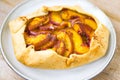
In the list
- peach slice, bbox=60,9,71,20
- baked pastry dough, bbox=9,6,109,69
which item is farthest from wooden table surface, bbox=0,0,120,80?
peach slice, bbox=60,9,71,20

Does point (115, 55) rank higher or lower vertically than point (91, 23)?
lower

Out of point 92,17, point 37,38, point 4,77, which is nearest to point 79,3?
point 92,17

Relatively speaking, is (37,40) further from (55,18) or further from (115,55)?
(115,55)

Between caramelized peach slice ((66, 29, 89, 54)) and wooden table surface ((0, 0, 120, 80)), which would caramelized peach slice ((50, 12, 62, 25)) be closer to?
caramelized peach slice ((66, 29, 89, 54))

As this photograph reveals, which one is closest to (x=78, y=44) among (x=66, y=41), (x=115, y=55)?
(x=66, y=41)

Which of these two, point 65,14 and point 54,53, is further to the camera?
point 65,14

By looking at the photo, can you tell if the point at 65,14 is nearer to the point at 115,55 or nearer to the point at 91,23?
the point at 91,23
